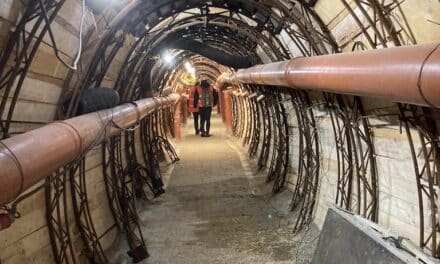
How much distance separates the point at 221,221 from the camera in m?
9.70

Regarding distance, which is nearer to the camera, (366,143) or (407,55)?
(407,55)

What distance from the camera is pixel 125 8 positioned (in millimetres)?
6676

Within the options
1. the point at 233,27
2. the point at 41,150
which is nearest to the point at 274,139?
the point at 233,27

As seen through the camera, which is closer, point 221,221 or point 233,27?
point 221,221

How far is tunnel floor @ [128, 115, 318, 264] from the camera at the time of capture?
7.84 metres

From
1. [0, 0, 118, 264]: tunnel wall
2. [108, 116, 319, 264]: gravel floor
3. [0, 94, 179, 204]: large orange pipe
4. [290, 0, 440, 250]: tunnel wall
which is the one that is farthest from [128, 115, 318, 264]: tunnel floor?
[0, 94, 179, 204]: large orange pipe

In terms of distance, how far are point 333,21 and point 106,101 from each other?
367 cm

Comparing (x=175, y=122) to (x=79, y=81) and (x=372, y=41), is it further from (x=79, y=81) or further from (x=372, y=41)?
(x=372, y=41)

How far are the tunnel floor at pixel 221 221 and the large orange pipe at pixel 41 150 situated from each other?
4114 millimetres

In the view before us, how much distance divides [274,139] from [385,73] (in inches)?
377

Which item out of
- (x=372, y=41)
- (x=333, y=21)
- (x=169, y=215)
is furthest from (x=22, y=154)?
(x=169, y=215)

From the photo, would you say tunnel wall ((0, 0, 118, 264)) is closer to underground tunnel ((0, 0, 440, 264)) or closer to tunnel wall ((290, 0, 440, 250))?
underground tunnel ((0, 0, 440, 264))

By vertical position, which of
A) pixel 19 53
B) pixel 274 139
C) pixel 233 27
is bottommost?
pixel 274 139

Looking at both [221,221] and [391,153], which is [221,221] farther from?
[391,153]
